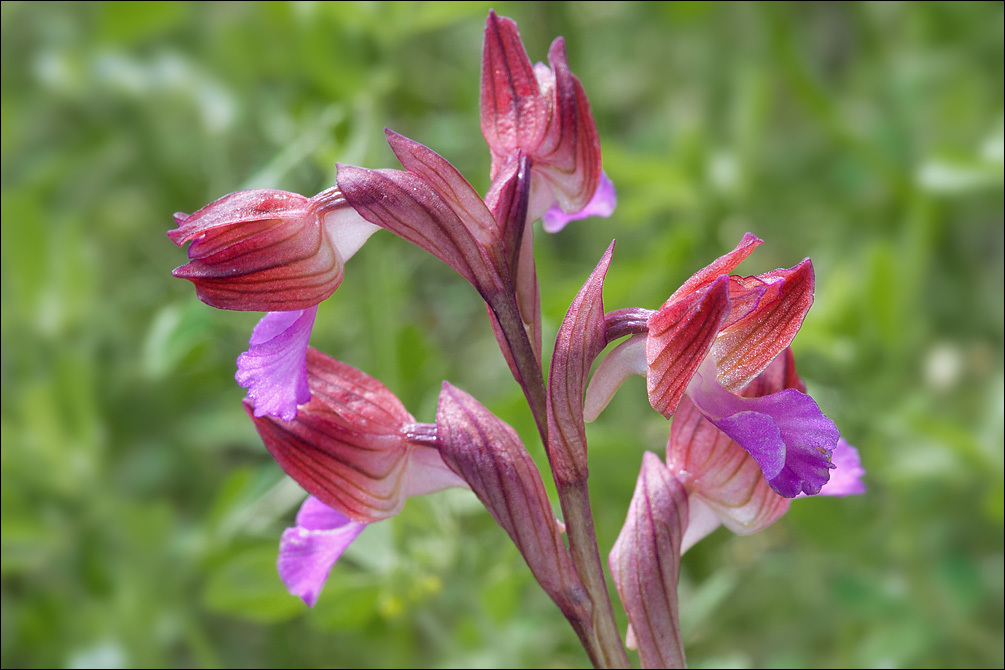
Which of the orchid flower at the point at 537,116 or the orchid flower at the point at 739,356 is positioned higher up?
the orchid flower at the point at 537,116

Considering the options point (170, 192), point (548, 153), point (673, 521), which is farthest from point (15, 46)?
point (673, 521)

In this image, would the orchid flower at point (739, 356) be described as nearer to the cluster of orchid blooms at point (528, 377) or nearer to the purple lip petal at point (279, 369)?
the cluster of orchid blooms at point (528, 377)

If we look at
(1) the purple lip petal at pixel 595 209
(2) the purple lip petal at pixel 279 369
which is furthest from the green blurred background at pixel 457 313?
(2) the purple lip petal at pixel 279 369

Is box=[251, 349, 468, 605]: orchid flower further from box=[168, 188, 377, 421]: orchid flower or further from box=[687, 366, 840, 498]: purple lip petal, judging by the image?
box=[687, 366, 840, 498]: purple lip petal

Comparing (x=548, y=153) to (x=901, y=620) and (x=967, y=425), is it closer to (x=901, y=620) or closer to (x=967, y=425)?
(x=901, y=620)

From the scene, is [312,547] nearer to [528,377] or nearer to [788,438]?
[528,377]

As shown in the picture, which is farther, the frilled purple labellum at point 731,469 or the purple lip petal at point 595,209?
the purple lip petal at point 595,209

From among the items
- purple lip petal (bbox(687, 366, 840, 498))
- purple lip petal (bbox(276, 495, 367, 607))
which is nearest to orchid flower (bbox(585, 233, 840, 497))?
purple lip petal (bbox(687, 366, 840, 498))

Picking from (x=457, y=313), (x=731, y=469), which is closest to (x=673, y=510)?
(x=731, y=469)
